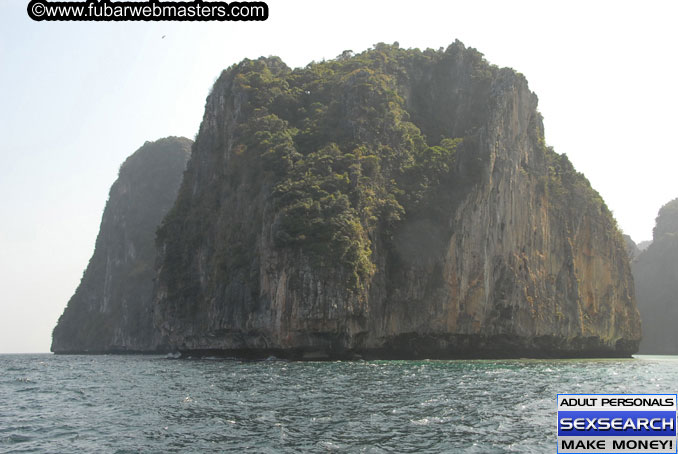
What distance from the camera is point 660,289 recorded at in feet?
378

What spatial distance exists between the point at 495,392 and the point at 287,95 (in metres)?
52.1

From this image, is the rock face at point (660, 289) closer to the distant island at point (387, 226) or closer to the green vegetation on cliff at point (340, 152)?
the distant island at point (387, 226)

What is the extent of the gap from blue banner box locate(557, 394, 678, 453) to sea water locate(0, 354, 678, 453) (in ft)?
5.06

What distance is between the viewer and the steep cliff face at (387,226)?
5475 centimetres

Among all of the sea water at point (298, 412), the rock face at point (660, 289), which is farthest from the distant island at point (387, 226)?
the rock face at point (660, 289)

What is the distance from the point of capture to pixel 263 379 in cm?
3344

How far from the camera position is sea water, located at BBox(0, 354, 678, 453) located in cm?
Result: 1794

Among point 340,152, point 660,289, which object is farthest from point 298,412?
point 660,289

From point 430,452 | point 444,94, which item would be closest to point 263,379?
point 430,452

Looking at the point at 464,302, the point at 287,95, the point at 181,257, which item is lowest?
the point at 464,302

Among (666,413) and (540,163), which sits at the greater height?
(540,163)

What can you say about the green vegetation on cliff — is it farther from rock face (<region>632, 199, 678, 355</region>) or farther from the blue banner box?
rock face (<region>632, 199, 678, 355</region>)

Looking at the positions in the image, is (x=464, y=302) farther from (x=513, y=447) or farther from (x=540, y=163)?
(x=513, y=447)

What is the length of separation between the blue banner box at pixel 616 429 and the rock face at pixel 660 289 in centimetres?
10370
